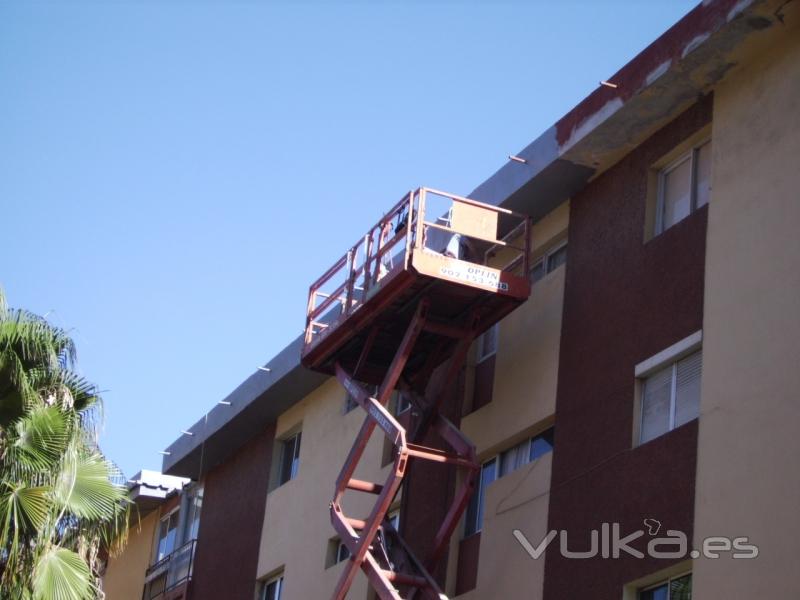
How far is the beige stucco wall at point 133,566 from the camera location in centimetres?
4094

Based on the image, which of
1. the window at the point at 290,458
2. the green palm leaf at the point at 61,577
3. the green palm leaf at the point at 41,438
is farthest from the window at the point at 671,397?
the window at the point at 290,458

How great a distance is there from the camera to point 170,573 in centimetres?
3800

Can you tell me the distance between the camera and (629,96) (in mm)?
22516

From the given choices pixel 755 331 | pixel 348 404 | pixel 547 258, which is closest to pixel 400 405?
pixel 348 404

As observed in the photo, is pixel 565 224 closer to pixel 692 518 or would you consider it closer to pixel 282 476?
pixel 692 518

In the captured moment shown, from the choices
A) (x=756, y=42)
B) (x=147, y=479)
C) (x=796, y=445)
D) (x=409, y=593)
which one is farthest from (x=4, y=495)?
(x=147, y=479)

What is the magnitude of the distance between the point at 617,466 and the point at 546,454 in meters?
2.11

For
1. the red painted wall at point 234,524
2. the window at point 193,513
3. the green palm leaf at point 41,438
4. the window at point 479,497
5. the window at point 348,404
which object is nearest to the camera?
the green palm leaf at point 41,438

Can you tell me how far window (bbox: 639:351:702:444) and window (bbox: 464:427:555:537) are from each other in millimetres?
2364

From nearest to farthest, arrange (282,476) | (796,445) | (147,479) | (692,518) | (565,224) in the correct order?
(796,445)
(692,518)
(565,224)
(282,476)
(147,479)

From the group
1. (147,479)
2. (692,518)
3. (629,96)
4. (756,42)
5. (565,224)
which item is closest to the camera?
(692,518)

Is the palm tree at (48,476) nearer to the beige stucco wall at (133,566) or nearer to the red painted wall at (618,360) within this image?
the red painted wall at (618,360)

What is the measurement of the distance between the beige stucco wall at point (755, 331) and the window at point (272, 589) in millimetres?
14220

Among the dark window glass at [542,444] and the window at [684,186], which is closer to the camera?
the window at [684,186]
